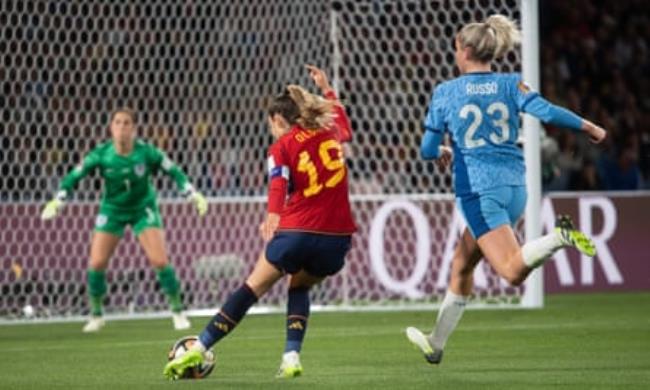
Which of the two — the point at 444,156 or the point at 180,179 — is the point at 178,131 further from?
the point at 444,156

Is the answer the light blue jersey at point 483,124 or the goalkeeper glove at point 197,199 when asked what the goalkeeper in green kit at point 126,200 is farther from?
the light blue jersey at point 483,124

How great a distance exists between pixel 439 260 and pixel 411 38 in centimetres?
231

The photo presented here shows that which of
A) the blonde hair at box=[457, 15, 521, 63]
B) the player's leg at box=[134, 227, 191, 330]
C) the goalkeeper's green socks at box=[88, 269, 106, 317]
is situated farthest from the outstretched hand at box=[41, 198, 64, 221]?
the blonde hair at box=[457, 15, 521, 63]

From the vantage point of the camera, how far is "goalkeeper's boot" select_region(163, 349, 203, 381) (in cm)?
958

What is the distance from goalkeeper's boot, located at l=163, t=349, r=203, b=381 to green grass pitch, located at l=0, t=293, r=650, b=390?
9 cm

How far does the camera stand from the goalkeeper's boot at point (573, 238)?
897cm

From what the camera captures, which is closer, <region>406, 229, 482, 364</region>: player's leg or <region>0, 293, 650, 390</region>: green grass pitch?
<region>0, 293, 650, 390</region>: green grass pitch

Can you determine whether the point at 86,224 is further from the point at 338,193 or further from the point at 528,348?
the point at 338,193

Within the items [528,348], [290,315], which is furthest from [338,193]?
[528,348]

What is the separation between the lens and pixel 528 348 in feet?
37.9

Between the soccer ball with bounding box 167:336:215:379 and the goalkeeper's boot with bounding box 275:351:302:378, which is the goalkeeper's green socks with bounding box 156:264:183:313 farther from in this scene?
the goalkeeper's boot with bounding box 275:351:302:378

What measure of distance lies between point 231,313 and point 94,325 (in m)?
5.63

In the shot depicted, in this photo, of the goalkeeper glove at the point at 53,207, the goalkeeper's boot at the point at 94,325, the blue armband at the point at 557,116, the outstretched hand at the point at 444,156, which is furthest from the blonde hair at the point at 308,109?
the goalkeeper's boot at the point at 94,325

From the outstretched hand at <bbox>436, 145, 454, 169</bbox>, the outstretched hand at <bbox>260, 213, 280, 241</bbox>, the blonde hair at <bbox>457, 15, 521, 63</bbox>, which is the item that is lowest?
the outstretched hand at <bbox>260, 213, 280, 241</bbox>
